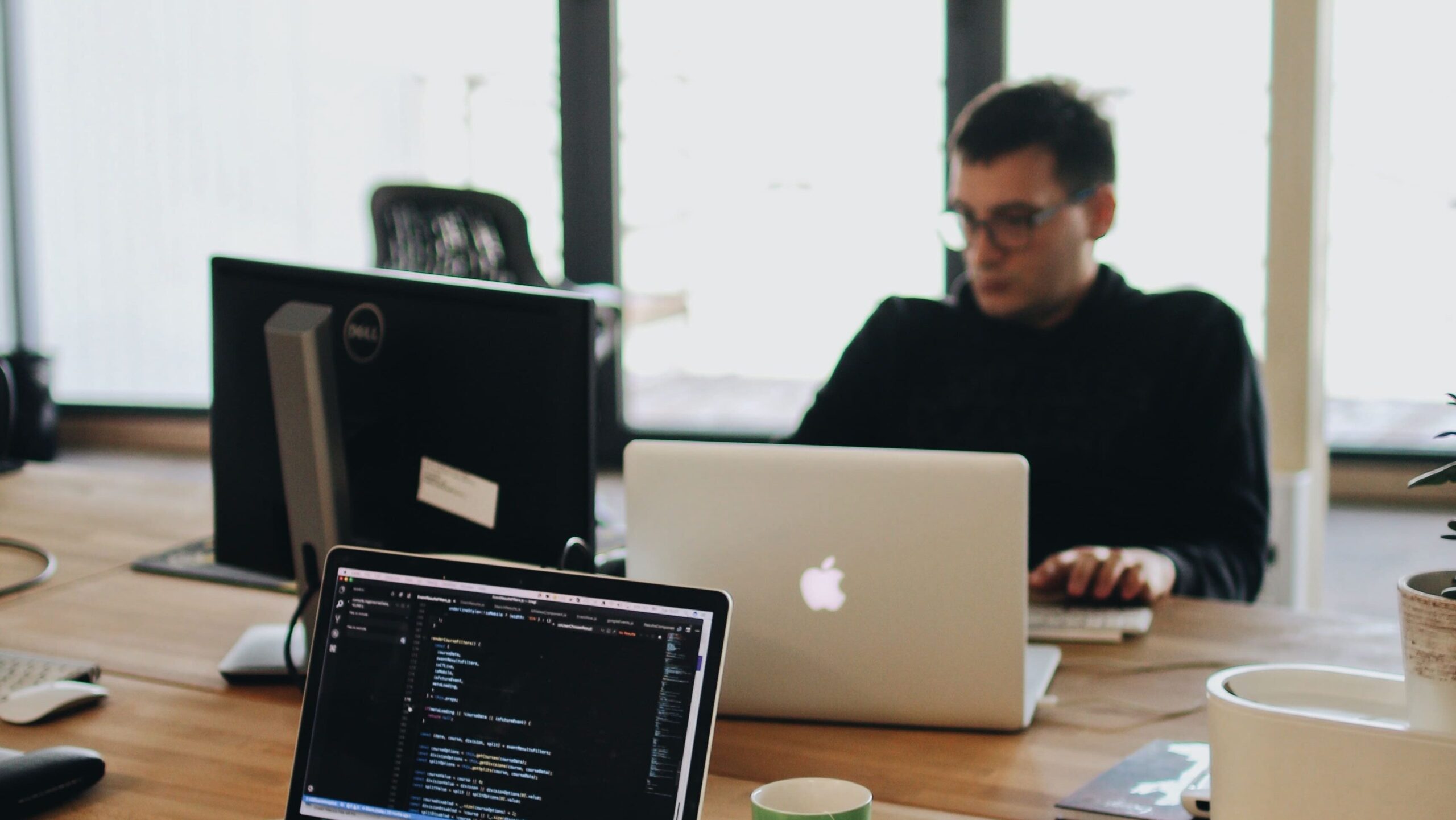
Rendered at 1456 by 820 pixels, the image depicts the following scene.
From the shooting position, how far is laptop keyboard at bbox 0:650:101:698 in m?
1.42

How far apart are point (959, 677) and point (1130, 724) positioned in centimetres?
18

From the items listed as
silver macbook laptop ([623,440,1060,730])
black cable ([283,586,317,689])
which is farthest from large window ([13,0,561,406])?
silver macbook laptop ([623,440,1060,730])

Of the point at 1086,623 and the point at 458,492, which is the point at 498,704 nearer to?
the point at 458,492

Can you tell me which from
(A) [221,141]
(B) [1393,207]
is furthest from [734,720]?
(A) [221,141]

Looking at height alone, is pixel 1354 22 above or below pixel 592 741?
above

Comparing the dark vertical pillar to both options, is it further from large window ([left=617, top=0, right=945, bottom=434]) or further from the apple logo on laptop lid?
the apple logo on laptop lid

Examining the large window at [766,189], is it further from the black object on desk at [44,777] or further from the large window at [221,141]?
the black object on desk at [44,777]

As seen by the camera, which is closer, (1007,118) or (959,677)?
(959,677)

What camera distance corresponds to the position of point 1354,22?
4.27 m

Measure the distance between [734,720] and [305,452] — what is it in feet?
1.71

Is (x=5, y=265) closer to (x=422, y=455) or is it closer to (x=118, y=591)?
(x=118, y=591)

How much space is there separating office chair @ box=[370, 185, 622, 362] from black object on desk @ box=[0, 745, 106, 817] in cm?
253

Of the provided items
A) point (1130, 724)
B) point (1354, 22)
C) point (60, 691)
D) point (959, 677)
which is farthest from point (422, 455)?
point (1354, 22)

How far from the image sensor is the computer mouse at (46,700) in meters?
1.34
